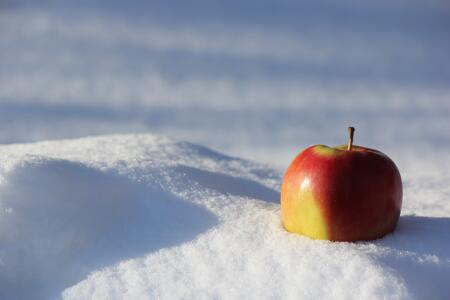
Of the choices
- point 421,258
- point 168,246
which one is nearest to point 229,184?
point 168,246

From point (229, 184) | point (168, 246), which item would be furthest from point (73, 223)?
point (229, 184)

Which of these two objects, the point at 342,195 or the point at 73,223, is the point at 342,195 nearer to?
the point at 342,195

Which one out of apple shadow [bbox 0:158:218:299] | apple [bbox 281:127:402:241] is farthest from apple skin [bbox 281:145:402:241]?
apple shadow [bbox 0:158:218:299]

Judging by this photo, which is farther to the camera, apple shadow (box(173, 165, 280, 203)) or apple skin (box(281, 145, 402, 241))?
apple shadow (box(173, 165, 280, 203))

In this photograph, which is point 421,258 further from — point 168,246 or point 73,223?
point 73,223

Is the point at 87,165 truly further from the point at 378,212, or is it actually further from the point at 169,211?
the point at 378,212

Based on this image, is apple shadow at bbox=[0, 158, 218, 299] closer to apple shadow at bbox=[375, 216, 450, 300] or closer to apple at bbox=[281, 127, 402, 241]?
apple at bbox=[281, 127, 402, 241]

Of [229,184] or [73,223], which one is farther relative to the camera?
[229,184]
